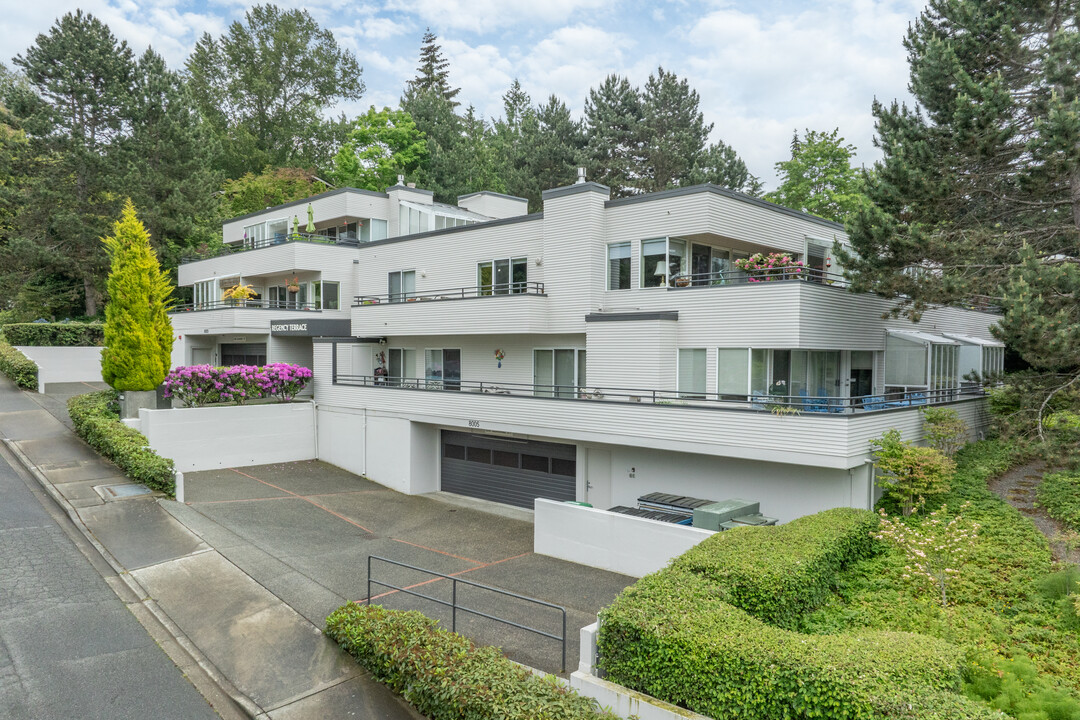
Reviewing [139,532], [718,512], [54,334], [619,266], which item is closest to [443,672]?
[718,512]

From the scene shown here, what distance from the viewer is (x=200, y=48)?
52.4 m

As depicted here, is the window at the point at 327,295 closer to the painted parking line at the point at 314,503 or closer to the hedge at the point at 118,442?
the hedge at the point at 118,442

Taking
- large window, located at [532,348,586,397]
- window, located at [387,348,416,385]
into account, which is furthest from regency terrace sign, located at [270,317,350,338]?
large window, located at [532,348,586,397]

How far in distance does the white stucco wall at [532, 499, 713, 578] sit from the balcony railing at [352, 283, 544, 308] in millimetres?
7485

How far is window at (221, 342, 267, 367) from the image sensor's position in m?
30.2

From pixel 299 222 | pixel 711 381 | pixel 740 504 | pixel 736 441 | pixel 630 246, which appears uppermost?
pixel 299 222

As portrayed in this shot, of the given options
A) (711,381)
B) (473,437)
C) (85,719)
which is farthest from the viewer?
(473,437)

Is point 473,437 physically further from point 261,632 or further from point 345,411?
point 261,632

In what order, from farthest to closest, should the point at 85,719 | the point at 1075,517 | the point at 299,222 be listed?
the point at 299,222 → the point at 1075,517 → the point at 85,719

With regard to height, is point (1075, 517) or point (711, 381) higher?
point (711, 381)

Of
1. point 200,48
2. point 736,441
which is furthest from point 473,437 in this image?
point 200,48

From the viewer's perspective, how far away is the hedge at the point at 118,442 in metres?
16.4

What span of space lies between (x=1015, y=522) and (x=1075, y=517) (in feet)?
3.17

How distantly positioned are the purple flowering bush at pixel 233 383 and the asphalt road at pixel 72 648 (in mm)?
8502
